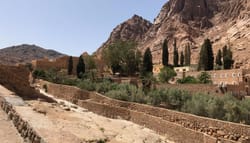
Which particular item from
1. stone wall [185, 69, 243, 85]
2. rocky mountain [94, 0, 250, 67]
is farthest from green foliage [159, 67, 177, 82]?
rocky mountain [94, 0, 250, 67]

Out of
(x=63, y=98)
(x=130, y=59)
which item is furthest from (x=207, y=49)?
(x=63, y=98)

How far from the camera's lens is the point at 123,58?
47312 millimetres

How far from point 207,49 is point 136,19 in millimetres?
89879

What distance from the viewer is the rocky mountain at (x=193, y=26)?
8968 cm

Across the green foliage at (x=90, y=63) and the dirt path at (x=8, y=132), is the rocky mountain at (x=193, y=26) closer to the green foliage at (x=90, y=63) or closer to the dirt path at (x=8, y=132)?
the green foliage at (x=90, y=63)

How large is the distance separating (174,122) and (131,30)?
109m

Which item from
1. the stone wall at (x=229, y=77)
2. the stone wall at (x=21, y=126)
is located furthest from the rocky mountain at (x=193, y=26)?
the stone wall at (x=21, y=126)

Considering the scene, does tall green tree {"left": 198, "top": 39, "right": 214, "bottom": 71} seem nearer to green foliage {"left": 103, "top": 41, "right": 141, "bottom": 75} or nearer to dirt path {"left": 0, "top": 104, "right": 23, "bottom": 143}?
green foliage {"left": 103, "top": 41, "right": 141, "bottom": 75}

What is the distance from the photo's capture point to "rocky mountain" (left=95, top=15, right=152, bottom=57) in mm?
119562

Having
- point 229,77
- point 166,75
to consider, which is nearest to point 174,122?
point 229,77

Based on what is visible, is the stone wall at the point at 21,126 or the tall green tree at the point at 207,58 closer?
Answer: the stone wall at the point at 21,126

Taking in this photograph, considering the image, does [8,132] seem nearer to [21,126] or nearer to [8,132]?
[8,132]

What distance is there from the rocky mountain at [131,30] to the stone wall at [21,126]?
360 feet

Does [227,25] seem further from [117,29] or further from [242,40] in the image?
[117,29]
